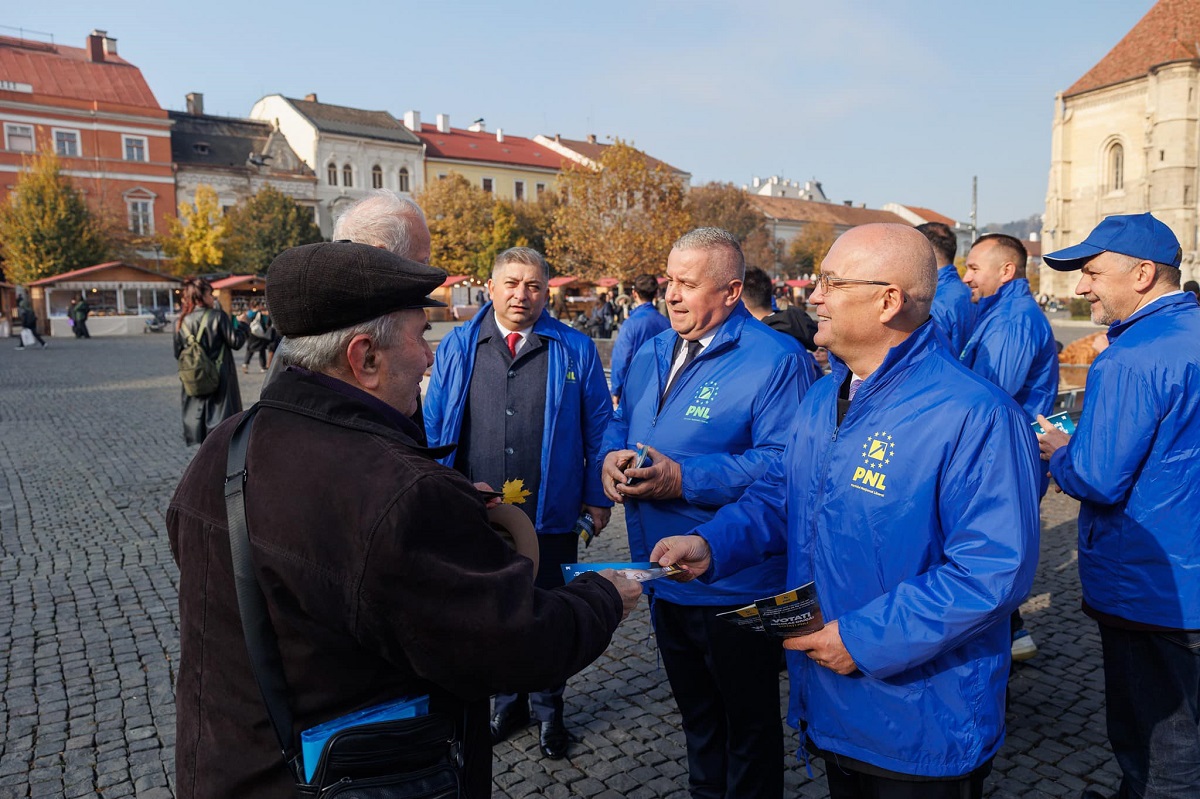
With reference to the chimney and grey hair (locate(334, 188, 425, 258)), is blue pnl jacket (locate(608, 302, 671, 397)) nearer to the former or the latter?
grey hair (locate(334, 188, 425, 258))

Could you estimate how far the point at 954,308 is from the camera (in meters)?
5.27

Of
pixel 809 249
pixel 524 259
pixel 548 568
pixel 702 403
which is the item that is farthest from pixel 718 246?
A: pixel 809 249

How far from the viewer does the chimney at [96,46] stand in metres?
54.4

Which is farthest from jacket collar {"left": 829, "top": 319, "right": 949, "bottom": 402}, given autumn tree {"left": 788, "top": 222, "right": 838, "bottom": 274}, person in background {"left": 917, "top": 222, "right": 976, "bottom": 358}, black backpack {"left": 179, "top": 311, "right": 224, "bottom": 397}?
autumn tree {"left": 788, "top": 222, "right": 838, "bottom": 274}

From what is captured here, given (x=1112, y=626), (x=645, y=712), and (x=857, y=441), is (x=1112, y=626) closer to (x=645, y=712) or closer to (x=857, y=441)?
(x=857, y=441)

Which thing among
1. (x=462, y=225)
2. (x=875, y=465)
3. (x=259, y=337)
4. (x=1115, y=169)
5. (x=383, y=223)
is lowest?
(x=259, y=337)

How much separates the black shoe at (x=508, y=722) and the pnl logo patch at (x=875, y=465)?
2.60m

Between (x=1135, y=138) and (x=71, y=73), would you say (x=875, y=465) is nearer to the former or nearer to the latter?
(x=1135, y=138)

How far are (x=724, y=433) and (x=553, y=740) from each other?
1753 mm

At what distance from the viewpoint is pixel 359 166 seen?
63.1 meters

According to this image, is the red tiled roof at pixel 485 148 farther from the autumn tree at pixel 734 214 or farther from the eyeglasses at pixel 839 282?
the eyeglasses at pixel 839 282

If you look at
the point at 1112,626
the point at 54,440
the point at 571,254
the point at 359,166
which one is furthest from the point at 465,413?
the point at 359,166

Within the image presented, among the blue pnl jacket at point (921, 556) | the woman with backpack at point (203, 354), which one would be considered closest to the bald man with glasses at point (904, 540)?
the blue pnl jacket at point (921, 556)

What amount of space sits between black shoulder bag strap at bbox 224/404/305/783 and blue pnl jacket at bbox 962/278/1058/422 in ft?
13.3
